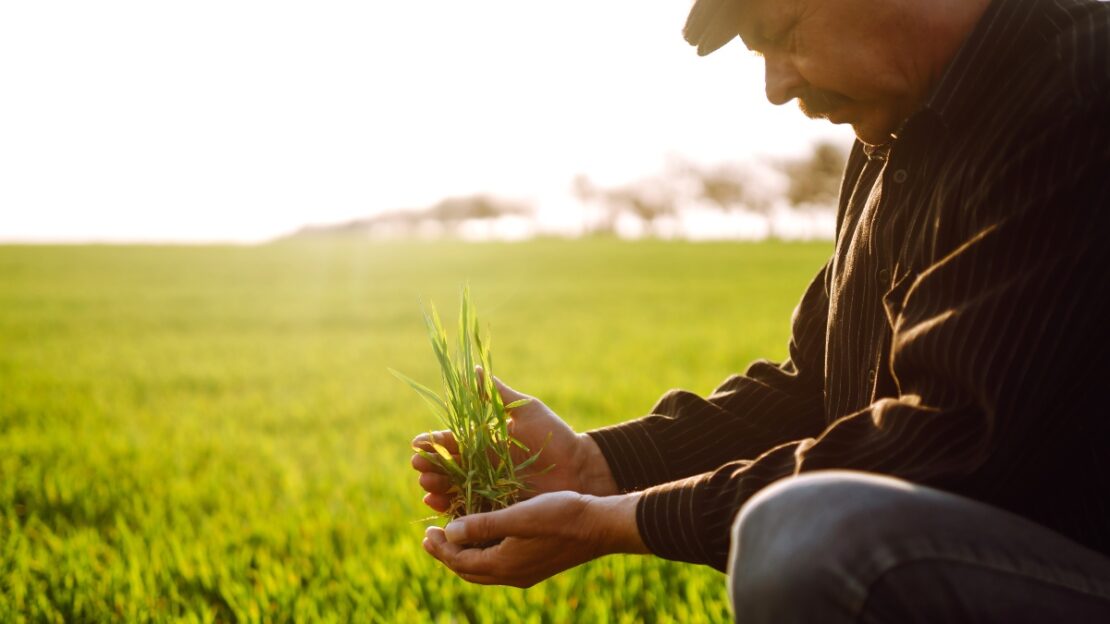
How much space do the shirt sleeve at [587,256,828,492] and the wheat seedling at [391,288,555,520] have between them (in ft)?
0.73

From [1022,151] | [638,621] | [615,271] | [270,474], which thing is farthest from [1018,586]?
[615,271]

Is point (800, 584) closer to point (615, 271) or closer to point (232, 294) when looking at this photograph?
point (232, 294)

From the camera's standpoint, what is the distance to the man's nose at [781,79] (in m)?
1.89

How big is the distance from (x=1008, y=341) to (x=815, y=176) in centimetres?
6134

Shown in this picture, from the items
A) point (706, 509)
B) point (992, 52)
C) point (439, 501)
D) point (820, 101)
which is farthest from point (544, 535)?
point (992, 52)

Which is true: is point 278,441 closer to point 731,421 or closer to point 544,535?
point 731,421

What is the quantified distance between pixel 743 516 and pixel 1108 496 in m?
0.68

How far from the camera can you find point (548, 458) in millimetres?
2279

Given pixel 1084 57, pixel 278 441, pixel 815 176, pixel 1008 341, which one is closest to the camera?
pixel 1008 341

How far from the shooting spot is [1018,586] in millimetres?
1232

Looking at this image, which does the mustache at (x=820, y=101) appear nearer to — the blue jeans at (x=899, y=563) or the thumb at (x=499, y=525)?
the blue jeans at (x=899, y=563)

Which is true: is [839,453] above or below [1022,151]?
below

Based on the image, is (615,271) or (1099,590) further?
(615,271)

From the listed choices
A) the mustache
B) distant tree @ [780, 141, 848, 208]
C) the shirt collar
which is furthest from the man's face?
distant tree @ [780, 141, 848, 208]
